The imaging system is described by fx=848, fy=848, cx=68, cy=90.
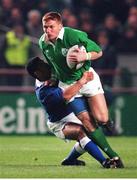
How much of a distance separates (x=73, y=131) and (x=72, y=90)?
56cm

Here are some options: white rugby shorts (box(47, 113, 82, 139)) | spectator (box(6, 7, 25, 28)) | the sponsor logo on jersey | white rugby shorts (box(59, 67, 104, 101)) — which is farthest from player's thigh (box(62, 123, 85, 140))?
spectator (box(6, 7, 25, 28))

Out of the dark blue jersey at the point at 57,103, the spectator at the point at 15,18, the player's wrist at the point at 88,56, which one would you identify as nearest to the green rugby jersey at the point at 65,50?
the player's wrist at the point at 88,56

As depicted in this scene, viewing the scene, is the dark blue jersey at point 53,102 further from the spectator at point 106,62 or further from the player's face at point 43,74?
the spectator at point 106,62

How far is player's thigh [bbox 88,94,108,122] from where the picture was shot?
34.8 ft

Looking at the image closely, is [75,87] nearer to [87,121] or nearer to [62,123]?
[87,121]

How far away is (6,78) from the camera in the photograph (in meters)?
18.2

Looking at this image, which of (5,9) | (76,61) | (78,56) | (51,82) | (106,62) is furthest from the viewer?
(5,9)

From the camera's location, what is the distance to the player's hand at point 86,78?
34.8 feet

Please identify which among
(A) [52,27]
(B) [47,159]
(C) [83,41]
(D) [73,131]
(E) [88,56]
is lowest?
(B) [47,159]

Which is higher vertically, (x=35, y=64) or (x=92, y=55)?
(x=92, y=55)

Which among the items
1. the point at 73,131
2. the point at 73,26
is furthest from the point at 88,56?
the point at 73,26

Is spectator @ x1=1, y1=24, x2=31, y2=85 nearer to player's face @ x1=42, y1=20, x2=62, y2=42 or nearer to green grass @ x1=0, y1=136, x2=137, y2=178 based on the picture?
green grass @ x1=0, y1=136, x2=137, y2=178

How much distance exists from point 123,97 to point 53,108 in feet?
24.3

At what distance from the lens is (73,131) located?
10.8 meters
